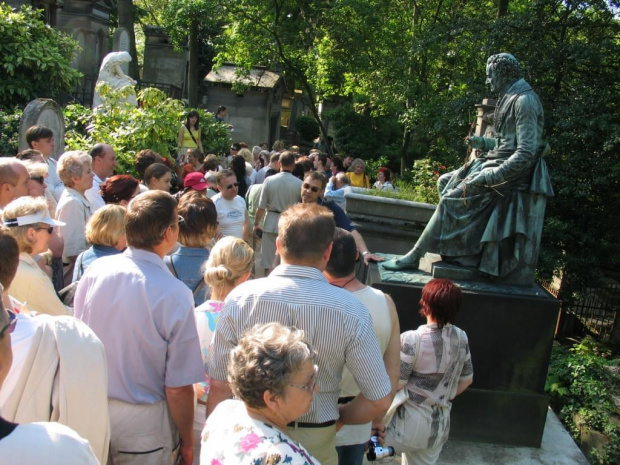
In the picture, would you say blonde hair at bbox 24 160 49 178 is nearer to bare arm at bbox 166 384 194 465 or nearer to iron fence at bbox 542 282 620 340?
bare arm at bbox 166 384 194 465

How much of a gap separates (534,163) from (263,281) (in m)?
2.92

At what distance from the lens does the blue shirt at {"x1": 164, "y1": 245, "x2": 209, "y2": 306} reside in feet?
12.4

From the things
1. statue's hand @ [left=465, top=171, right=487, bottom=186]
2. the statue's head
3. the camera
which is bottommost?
the camera

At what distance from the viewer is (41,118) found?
811cm

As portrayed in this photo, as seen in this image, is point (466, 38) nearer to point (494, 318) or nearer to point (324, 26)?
point (324, 26)

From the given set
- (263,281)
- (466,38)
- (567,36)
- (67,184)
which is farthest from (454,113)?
(263,281)

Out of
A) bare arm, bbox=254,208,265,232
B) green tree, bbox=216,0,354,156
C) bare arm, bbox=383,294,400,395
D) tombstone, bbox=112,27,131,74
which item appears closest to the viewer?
bare arm, bbox=383,294,400,395

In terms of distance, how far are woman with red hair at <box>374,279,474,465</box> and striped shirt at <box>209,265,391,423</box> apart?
1176 mm

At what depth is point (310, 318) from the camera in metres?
2.43

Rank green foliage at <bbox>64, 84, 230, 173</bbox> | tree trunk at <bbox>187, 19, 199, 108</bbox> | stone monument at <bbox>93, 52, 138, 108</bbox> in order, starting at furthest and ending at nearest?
tree trunk at <bbox>187, 19, 199, 108</bbox> → stone monument at <bbox>93, 52, 138, 108</bbox> → green foliage at <bbox>64, 84, 230, 173</bbox>

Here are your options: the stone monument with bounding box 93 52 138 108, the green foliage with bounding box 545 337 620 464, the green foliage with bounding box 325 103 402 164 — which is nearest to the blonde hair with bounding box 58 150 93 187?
the green foliage with bounding box 545 337 620 464

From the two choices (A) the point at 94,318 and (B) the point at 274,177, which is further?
(B) the point at 274,177

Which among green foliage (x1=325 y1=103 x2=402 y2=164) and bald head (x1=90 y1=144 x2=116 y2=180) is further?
green foliage (x1=325 y1=103 x2=402 y2=164)

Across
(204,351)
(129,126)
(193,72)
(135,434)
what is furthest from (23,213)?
(193,72)
